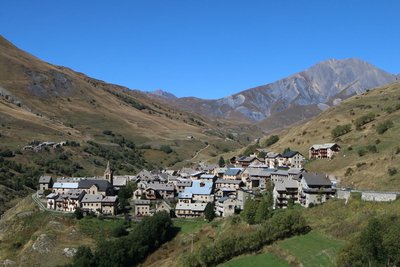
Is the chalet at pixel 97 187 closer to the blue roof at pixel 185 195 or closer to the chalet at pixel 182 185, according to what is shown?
the chalet at pixel 182 185

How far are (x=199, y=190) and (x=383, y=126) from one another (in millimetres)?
48459

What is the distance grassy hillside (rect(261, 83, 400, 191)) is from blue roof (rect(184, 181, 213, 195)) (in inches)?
977

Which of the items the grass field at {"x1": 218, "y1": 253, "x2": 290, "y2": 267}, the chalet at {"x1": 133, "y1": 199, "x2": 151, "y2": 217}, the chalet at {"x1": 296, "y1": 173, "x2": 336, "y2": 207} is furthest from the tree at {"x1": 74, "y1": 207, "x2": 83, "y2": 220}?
the chalet at {"x1": 296, "y1": 173, "x2": 336, "y2": 207}

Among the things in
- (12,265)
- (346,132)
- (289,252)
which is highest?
(346,132)

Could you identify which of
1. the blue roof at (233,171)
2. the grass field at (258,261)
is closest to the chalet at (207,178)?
the blue roof at (233,171)

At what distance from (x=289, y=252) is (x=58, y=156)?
135988 millimetres

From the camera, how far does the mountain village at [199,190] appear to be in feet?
283

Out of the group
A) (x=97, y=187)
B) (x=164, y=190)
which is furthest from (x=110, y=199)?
(x=164, y=190)

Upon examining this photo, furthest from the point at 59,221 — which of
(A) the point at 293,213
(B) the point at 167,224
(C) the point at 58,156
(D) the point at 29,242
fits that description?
(C) the point at 58,156

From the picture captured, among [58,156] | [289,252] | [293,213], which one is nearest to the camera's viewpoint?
[289,252]

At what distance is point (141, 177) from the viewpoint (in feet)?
381

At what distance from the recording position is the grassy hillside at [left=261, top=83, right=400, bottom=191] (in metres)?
88.0

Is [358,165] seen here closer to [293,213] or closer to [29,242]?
[293,213]

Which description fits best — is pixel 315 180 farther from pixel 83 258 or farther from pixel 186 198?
pixel 83 258
